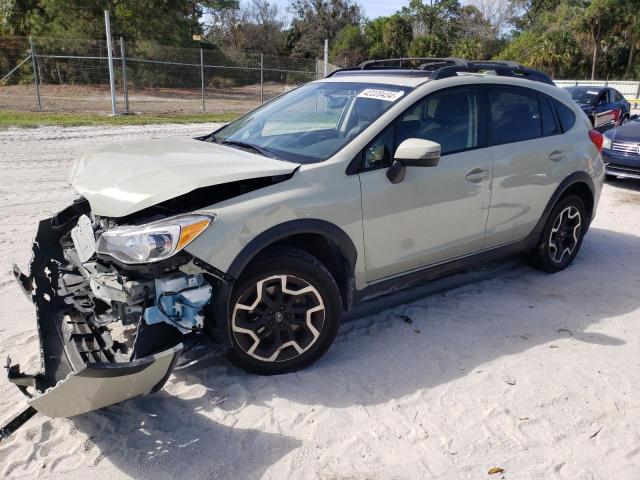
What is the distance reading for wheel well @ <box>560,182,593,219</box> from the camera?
518 centimetres

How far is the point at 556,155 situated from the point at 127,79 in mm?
22539

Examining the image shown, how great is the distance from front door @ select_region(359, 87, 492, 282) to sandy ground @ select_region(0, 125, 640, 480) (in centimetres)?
61

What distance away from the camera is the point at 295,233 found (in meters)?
3.31

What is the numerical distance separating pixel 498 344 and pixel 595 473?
130 cm

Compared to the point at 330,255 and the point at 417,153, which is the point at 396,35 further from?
the point at 330,255

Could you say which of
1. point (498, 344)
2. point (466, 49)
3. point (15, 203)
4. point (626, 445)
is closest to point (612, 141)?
point (498, 344)

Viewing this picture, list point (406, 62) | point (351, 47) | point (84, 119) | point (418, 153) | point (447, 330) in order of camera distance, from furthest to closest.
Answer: point (351, 47) < point (84, 119) < point (406, 62) < point (447, 330) < point (418, 153)

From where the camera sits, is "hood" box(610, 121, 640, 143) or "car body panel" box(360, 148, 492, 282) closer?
"car body panel" box(360, 148, 492, 282)

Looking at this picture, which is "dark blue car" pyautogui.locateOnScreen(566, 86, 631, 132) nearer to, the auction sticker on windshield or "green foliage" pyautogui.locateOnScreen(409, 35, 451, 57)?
the auction sticker on windshield

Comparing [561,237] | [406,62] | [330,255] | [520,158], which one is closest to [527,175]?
[520,158]

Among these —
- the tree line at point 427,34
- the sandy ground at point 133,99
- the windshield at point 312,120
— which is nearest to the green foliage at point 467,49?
the tree line at point 427,34

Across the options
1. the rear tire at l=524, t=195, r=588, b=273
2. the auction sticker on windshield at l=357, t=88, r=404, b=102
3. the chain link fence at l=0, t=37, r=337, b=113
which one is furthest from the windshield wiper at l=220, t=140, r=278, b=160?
the chain link fence at l=0, t=37, r=337, b=113

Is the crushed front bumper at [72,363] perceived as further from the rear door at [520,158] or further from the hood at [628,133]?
the hood at [628,133]

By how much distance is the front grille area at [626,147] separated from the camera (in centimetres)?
934
